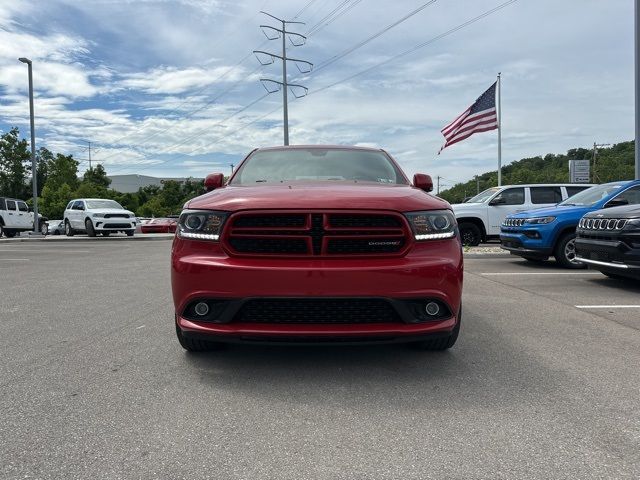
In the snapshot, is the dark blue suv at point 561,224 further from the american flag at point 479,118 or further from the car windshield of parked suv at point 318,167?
the american flag at point 479,118

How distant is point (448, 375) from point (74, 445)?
224cm

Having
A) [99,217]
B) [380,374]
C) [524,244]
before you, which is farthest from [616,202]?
[99,217]

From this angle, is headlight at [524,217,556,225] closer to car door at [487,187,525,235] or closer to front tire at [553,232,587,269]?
front tire at [553,232,587,269]

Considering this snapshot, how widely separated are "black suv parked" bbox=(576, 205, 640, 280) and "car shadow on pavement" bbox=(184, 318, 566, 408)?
351 centimetres

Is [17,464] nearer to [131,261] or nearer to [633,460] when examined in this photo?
[633,460]

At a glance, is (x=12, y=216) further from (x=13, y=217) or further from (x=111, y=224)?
(x=111, y=224)

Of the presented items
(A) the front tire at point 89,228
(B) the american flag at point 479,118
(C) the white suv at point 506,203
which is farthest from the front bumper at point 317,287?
(A) the front tire at point 89,228

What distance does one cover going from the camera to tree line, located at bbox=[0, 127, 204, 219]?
63844mm

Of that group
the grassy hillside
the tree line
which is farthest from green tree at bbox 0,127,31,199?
the grassy hillside

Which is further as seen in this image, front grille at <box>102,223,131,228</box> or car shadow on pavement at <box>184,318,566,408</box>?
front grille at <box>102,223,131,228</box>

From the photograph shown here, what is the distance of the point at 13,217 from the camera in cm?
2542

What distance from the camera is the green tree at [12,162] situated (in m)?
65.9

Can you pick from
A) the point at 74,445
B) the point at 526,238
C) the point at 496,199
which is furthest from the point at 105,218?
the point at 74,445

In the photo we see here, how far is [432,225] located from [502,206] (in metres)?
11.2
